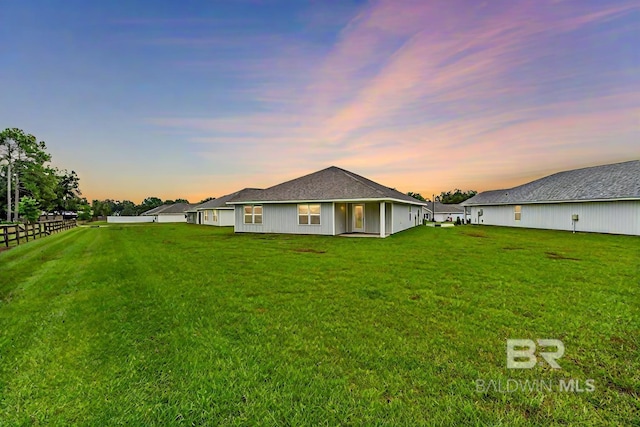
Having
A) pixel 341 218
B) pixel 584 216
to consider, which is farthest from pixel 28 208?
pixel 584 216

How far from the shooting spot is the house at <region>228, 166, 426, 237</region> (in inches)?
707

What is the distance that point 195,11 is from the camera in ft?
41.7

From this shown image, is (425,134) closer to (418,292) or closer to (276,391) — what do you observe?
(418,292)

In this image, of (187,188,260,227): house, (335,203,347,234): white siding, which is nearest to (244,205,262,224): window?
(335,203,347,234): white siding

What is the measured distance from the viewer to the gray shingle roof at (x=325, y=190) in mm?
17497

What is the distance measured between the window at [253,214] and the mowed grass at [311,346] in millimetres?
13613

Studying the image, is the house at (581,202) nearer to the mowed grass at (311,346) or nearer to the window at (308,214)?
the mowed grass at (311,346)

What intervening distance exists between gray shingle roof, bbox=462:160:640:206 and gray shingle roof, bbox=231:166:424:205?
37.7ft

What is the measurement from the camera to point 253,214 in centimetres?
2103

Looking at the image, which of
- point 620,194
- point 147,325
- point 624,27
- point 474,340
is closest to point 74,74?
point 147,325

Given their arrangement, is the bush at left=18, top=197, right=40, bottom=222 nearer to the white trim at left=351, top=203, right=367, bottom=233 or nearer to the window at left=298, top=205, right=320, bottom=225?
the window at left=298, top=205, right=320, bottom=225

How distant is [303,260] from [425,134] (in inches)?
600

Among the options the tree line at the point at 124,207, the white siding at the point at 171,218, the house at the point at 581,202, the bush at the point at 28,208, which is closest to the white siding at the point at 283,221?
the house at the point at 581,202

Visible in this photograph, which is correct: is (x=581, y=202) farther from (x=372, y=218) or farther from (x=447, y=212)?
(x=447, y=212)
